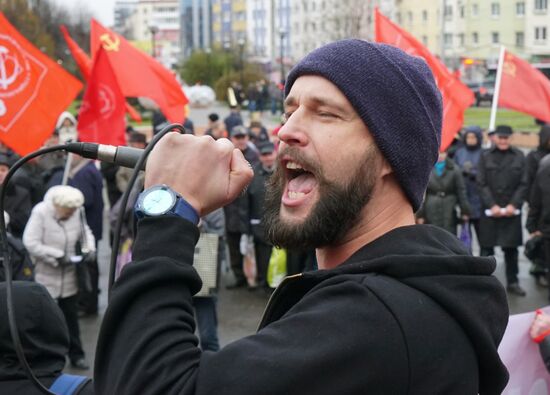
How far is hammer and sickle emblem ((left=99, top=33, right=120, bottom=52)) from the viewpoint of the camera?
9.45 meters

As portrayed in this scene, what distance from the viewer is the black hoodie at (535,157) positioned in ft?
30.5

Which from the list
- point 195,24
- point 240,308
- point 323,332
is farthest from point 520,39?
point 323,332

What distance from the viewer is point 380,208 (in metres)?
1.68

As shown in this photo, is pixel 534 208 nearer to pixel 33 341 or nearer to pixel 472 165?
pixel 472 165

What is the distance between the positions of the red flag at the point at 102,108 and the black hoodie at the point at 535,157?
4570 mm

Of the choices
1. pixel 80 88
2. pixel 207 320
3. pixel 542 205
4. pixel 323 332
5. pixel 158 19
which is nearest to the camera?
pixel 323 332

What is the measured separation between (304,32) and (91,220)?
292 feet

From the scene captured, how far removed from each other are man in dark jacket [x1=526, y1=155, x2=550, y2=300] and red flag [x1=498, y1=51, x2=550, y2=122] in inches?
89.8

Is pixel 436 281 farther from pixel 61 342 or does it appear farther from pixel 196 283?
pixel 61 342

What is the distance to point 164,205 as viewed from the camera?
1.52 metres

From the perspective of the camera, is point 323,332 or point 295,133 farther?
point 295,133

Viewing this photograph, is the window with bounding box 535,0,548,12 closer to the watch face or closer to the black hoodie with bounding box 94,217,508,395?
the black hoodie with bounding box 94,217,508,395

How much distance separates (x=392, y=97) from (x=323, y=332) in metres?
0.52

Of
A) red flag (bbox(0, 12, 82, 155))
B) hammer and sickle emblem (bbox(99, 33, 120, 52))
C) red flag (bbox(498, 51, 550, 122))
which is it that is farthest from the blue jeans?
red flag (bbox(498, 51, 550, 122))
